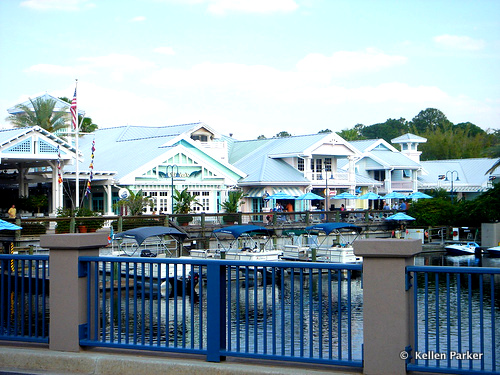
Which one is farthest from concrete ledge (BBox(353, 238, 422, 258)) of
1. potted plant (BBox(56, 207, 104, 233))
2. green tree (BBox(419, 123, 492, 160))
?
green tree (BBox(419, 123, 492, 160))

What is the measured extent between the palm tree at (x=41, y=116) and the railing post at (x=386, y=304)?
1778 inches

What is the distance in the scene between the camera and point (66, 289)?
8.14 metres

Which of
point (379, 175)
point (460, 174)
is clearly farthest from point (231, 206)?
point (460, 174)

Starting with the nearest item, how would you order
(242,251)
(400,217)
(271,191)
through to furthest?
(242,251), (400,217), (271,191)

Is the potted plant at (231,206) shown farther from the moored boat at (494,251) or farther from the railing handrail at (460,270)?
the railing handrail at (460,270)

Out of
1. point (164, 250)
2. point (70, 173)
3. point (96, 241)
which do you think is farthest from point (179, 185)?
point (96, 241)

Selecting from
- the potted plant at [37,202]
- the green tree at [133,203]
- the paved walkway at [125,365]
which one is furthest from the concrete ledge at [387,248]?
the green tree at [133,203]

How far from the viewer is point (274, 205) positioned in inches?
2345

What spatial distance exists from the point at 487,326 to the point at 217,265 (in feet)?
36.4

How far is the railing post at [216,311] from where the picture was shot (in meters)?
7.52

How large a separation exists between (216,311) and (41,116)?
44414mm

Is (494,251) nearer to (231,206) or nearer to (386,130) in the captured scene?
(231,206)

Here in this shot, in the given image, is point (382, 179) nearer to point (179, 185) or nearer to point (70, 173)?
point (179, 185)

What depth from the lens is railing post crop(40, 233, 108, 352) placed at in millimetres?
8109
